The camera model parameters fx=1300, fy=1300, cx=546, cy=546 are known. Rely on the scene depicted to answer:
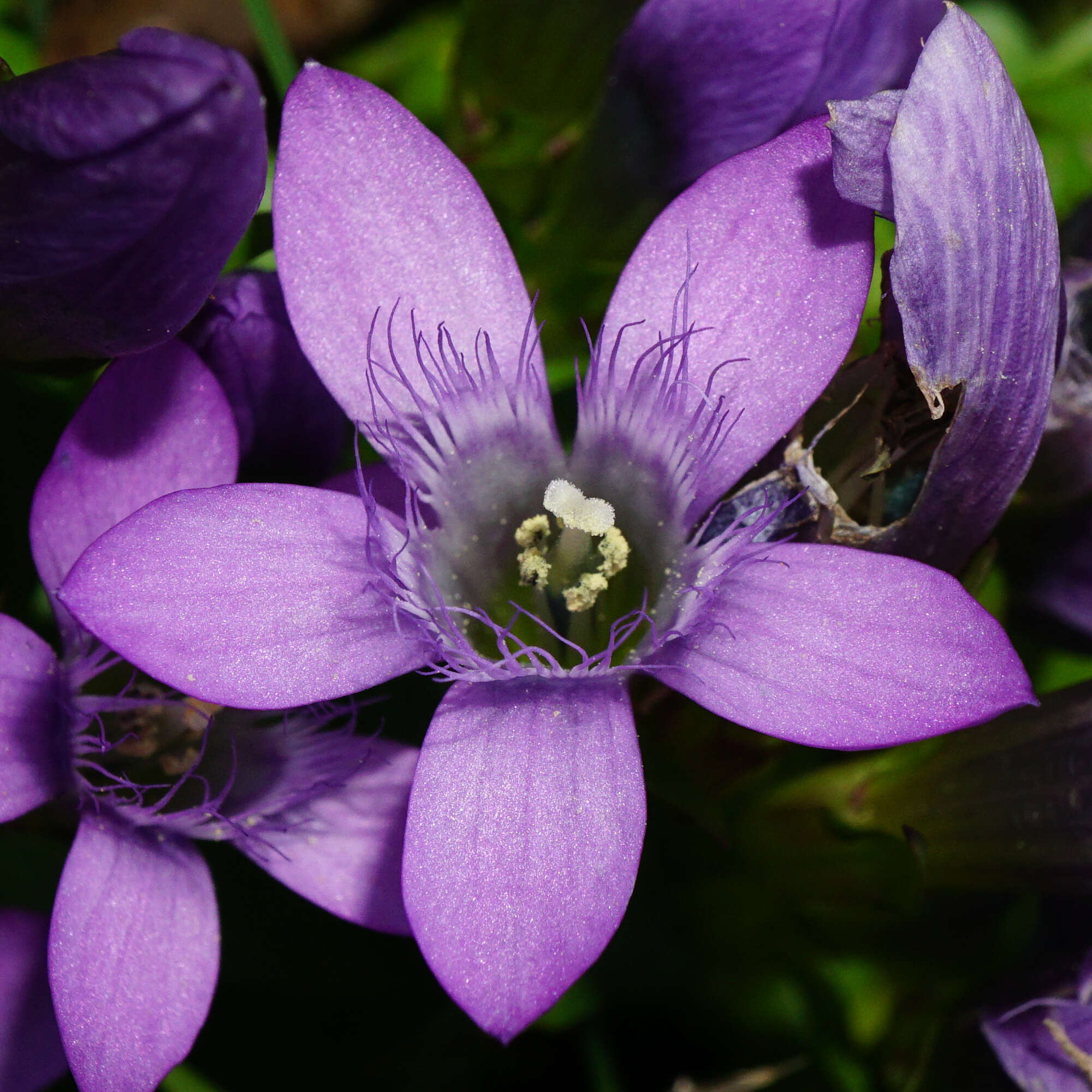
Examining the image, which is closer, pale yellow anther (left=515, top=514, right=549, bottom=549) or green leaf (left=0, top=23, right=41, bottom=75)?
pale yellow anther (left=515, top=514, right=549, bottom=549)

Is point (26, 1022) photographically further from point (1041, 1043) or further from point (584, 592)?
point (1041, 1043)

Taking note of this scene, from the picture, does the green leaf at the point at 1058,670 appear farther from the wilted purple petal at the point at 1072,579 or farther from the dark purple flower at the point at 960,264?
the dark purple flower at the point at 960,264

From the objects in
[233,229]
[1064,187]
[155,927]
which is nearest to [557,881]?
[155,927]

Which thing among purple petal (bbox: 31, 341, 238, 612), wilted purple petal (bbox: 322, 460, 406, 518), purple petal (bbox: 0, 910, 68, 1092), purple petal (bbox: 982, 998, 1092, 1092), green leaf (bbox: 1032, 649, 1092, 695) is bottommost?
purple petal (bbox: 982, 998, 1092, 1092)

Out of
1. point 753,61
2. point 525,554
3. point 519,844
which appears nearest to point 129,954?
point 519,844

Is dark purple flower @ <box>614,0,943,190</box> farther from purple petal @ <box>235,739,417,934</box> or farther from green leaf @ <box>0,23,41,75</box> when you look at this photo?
green leaf @ <box>0,23,41,75</box>

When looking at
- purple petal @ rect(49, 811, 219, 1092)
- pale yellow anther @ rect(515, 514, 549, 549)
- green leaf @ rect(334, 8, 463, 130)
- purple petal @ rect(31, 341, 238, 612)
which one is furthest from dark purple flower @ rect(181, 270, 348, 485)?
green leaf @ rect(334, 8, 463, 130)
